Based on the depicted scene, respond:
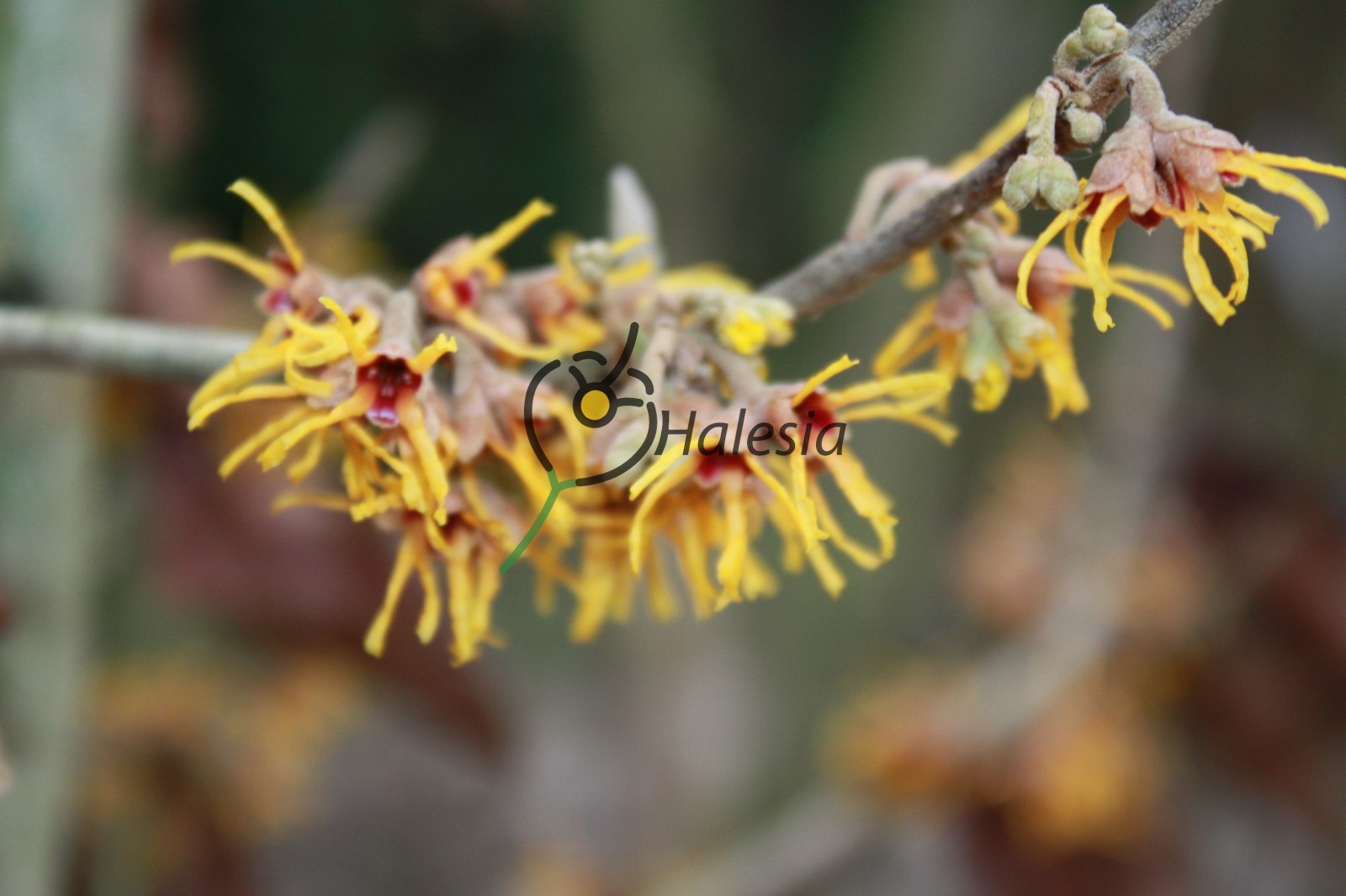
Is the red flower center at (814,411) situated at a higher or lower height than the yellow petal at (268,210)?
lower

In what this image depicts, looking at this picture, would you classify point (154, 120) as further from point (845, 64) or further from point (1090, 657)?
point (1090, 657)

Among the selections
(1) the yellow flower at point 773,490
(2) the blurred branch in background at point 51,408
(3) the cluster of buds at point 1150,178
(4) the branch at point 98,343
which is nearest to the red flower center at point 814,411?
(1) the yellow flower at point 773,490

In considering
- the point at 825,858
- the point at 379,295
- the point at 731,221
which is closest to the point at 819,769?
the point at 825,858

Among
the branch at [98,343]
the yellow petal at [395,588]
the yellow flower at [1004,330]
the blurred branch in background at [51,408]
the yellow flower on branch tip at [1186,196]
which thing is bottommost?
the yellow flower on branch tip at [1186,196]

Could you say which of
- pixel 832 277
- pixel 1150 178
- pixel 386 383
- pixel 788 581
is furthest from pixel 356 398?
pixel 788 581

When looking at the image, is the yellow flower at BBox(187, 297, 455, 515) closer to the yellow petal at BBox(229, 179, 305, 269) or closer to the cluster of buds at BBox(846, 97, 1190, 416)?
the yellow petal at BBox(229, 179, 305, 269)

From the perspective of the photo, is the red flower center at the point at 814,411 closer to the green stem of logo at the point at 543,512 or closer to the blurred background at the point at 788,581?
the green stem of logo at the point at 543,512
